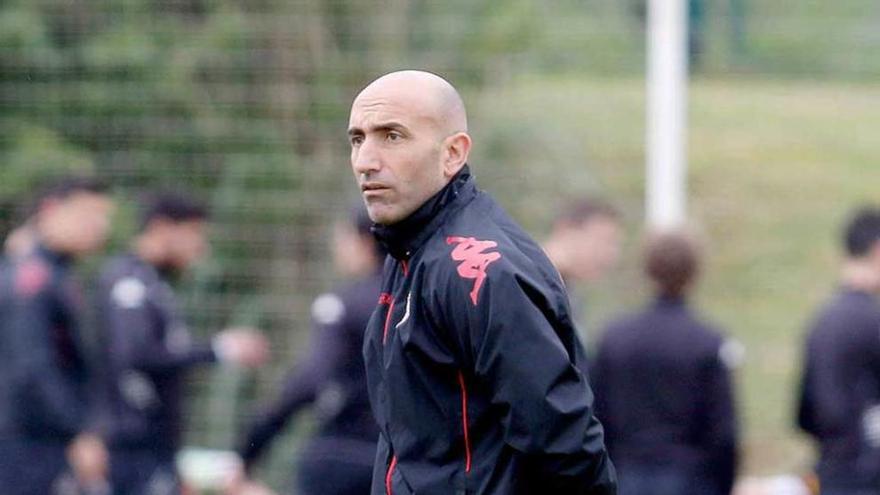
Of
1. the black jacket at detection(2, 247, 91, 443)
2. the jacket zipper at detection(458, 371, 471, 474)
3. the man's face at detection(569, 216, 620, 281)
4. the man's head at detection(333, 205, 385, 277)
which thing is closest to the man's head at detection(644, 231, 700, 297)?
the man's face at detection(569, 216, 620, 281)

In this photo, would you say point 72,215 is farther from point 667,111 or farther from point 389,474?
point 389,474

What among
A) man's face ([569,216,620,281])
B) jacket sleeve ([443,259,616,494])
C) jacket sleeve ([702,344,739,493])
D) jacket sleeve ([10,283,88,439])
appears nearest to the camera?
jacket sleeve ([443,259,616,494])

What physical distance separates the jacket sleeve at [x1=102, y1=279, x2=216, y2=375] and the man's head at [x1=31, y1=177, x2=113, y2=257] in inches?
11.4

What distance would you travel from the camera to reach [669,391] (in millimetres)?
7219

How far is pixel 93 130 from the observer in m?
9.95

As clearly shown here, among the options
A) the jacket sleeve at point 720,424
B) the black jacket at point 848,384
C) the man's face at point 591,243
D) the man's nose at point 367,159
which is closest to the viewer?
the man's nose at point 367,159

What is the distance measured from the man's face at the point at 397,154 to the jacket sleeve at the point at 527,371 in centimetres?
26

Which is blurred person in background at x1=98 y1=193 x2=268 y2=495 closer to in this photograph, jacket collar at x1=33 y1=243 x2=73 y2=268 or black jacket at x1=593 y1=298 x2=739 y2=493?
jacket collar at x1=33 y1=243 x2=73 y2=268

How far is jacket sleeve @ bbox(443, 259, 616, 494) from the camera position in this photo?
3.61m

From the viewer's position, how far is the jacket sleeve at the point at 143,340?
26.8 feet

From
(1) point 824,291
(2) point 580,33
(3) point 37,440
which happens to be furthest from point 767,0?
(3) point 37,440

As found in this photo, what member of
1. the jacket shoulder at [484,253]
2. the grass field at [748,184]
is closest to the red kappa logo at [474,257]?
the jacket shoulder at [484,253]

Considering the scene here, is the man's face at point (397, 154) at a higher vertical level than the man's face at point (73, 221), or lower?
higher

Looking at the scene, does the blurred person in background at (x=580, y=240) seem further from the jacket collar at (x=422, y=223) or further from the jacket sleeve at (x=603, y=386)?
the jacket collar at (x=422, y=223)
